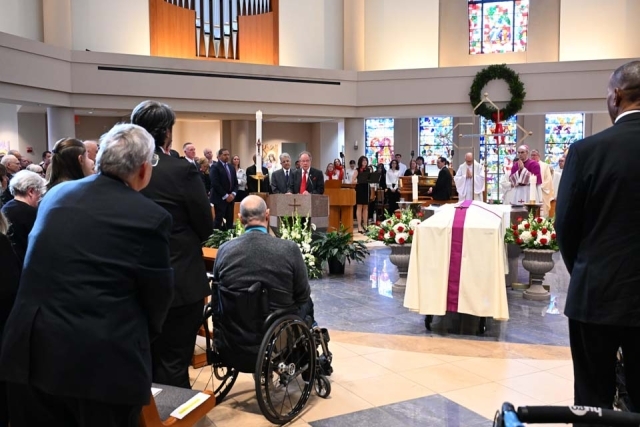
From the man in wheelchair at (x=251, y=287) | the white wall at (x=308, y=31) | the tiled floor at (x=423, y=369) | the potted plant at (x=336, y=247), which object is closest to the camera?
the man in wheelchair at (x=251, y=287)

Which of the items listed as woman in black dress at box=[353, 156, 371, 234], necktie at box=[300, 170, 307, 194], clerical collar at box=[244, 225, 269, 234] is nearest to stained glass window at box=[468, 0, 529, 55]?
woman in black dress at box=[353, 156, 371, 234]

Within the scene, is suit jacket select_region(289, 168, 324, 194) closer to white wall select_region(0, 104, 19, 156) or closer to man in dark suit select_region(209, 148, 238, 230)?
man in dark suit select_region(209, 148, 238, 230)

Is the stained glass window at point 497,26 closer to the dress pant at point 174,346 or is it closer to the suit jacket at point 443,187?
the suit jacket at point 443,187

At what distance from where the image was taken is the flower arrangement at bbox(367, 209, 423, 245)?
6.92 metres

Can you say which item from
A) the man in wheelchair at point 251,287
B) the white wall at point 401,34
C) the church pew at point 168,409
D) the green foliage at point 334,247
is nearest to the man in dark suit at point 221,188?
the green foliage at point 334,247

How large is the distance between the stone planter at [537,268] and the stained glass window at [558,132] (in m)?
14.0

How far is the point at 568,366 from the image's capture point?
4590mm

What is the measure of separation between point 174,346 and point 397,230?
4.04m

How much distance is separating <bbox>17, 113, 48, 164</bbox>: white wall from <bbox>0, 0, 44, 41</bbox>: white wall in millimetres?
4436

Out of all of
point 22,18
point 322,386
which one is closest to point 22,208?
point 322,386

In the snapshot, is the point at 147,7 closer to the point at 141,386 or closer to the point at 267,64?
the point at 267,64

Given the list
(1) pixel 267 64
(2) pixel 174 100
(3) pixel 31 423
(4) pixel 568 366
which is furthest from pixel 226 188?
(3) pixel 31 423

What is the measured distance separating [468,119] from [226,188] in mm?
10716

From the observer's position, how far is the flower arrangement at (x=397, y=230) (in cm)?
692
